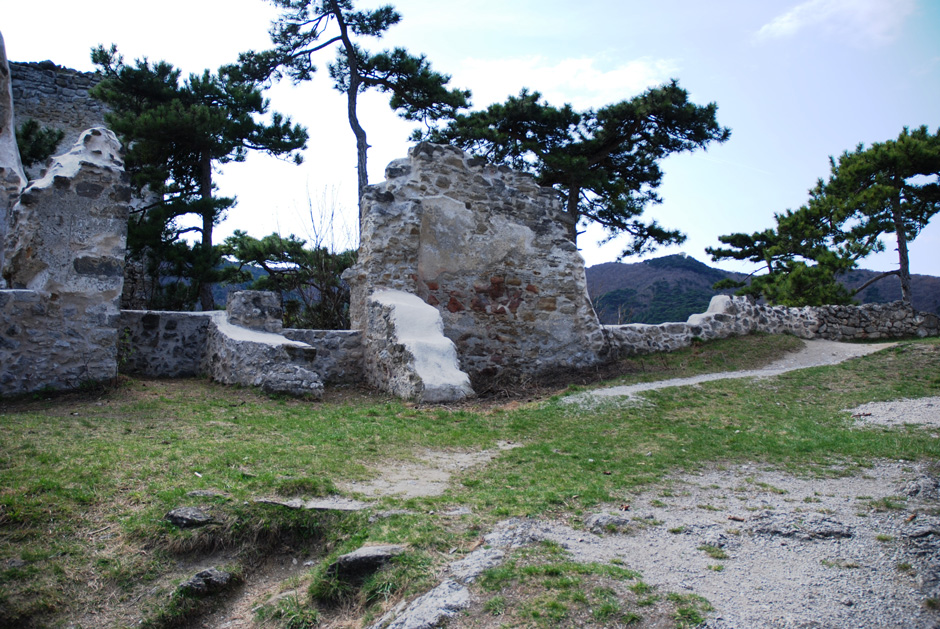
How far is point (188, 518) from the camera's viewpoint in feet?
10.1

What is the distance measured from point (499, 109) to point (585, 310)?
8430 mm

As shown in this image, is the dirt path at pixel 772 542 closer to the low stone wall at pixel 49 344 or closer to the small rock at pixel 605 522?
the small rock at pixel 605 522

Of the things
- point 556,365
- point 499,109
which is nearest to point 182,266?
point 556,365

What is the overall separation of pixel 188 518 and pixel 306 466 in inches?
39.2

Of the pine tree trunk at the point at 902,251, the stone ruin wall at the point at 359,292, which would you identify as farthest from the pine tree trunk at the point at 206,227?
the pine tree trunk at the point at 902,251

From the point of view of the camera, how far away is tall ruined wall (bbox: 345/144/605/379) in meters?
8.75

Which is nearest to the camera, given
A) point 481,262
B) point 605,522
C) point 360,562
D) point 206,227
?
point 360,562

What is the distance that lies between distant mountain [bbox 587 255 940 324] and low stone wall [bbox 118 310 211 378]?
17192mm

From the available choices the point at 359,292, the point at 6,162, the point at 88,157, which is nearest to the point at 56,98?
the point at 6,162

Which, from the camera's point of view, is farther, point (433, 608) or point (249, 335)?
point (249, 335)

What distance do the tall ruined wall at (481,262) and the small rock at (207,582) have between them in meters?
5.77

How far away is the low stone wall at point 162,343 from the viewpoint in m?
7.71

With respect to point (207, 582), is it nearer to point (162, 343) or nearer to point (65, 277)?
point (65, 277)

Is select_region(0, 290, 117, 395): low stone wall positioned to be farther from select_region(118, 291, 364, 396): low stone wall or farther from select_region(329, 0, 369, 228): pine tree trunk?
select_region(329, 0, 369, 228): pine tree trunk
